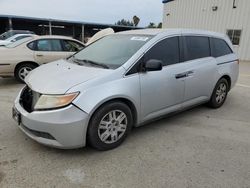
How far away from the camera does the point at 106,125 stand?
3148 millimetres

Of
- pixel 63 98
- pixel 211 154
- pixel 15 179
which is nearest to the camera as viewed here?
→ pixel 15 179

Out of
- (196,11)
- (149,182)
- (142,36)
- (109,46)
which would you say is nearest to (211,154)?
(149,182)

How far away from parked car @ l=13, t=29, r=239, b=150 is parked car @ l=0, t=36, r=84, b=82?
317 centimetres

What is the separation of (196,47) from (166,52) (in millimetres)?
844

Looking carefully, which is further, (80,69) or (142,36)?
(142,36)

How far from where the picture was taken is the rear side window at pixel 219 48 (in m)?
4.71

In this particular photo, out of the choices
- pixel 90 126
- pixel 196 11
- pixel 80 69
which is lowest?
pixel 90 126

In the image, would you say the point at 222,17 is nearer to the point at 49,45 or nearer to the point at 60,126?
the point at 49,45

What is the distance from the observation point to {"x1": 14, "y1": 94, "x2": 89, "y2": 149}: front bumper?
2771 mm

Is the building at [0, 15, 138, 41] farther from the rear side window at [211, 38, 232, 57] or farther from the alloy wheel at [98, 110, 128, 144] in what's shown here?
the alloy wheel at [98, 110, 128, 144]

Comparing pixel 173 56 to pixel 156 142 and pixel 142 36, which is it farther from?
pixel 156 142

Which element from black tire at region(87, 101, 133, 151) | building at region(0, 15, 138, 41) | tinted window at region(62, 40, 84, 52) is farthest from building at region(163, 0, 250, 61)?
building at region(0, 15, 138, 41)

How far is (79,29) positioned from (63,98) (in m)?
38.5

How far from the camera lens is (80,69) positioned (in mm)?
3395
